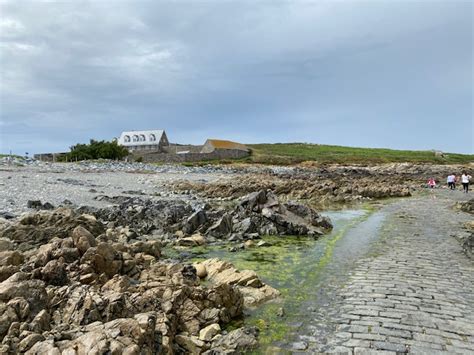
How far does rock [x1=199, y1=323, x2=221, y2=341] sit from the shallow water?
687 mm

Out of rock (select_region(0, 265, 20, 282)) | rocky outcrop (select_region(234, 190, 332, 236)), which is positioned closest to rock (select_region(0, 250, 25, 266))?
rock (select_region(0, 265, 20, 282))

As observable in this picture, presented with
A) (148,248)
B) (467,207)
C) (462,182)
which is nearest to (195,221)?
(148,248)

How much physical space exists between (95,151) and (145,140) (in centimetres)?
Answer: 3393

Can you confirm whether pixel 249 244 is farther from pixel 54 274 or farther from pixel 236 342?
pixel 236 342

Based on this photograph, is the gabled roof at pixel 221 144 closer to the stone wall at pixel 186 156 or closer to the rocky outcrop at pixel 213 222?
the stone wall at pixel 186 156

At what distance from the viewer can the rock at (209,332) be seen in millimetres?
6734

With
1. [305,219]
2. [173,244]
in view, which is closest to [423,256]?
[305,219]

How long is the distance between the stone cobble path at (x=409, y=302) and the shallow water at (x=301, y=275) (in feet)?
1.30

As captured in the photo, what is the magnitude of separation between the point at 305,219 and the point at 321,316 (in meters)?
11.4

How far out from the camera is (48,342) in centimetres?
506

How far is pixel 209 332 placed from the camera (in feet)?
22.5

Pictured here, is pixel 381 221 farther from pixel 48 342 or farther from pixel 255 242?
pixel 48 342

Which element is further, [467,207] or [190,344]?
[467,207]

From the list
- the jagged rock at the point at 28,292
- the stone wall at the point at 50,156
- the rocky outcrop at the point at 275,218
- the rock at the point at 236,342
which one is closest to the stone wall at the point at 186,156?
the stone wall at the point at 50,156
